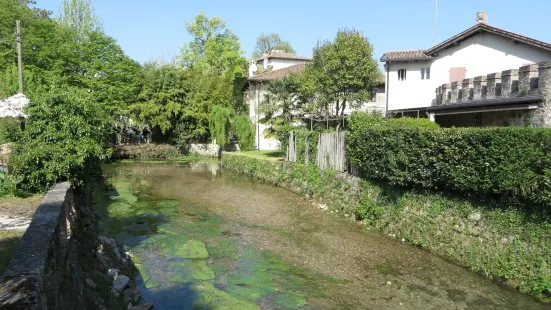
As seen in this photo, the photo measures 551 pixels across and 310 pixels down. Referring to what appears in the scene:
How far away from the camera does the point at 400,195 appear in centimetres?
1217

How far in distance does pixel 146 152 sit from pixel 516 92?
105ft

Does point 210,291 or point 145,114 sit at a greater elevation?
point 145,114

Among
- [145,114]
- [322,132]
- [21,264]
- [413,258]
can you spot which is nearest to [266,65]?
[145,114]

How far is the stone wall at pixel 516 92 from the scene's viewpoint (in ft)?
44.8

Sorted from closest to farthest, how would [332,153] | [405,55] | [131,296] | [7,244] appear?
[7,244] < [131,296] < [332,153] < [405,55]

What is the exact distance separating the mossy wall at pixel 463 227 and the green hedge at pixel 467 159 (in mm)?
392

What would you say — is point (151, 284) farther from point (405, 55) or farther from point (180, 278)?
point (405, 55)

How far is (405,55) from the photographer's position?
26766mm

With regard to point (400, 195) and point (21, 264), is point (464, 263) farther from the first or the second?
point (21, 264)

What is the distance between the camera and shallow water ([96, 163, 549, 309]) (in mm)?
7805

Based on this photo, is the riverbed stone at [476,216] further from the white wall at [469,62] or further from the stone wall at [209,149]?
the stone wall at [209,149]

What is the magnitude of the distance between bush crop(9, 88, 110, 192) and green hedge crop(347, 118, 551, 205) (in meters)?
9.43

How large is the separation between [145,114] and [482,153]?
32948mm

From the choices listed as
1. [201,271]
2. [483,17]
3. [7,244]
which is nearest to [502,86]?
[483,17]
